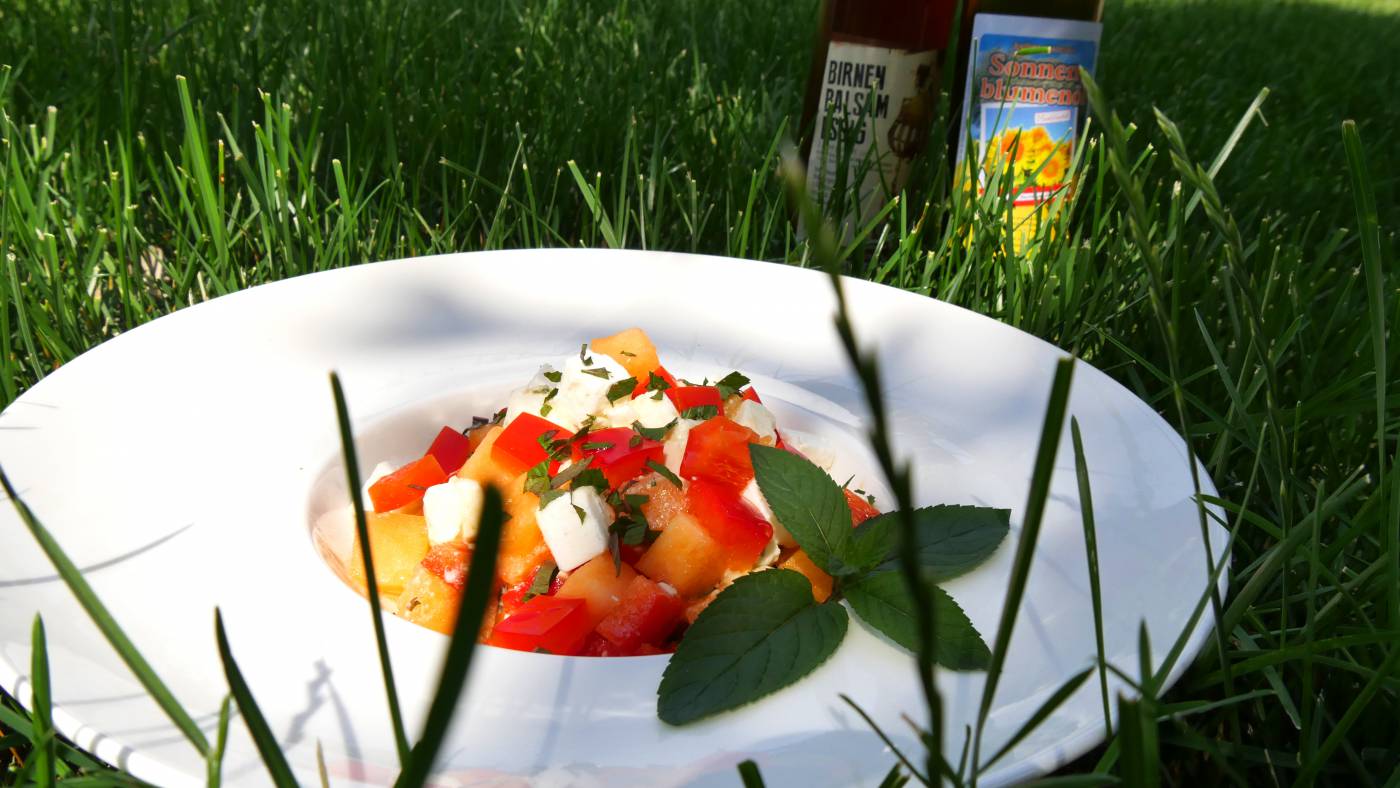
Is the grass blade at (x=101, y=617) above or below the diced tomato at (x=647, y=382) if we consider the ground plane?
above

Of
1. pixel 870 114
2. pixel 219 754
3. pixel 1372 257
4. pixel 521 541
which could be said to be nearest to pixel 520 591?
pixel 521 541

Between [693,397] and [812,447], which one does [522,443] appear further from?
[812,447]

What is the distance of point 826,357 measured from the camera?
139 cm

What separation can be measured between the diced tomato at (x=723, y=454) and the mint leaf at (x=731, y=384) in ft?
0.36

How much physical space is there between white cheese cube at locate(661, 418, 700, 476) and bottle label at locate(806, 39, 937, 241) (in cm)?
80

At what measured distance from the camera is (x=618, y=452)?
1136 millimetres

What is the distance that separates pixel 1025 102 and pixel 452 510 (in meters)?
1.25

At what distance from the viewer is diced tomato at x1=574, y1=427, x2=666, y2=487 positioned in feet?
3.71

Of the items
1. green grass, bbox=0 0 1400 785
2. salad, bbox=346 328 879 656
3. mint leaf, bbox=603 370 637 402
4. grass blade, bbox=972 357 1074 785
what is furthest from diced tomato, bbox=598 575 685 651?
grass blade, bbox=972 357 1074 785

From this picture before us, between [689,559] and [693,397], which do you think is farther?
[693,397]

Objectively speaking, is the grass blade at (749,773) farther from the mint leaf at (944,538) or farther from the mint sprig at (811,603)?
the mint leaf at (944,538)

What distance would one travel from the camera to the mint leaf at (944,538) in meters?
0.89

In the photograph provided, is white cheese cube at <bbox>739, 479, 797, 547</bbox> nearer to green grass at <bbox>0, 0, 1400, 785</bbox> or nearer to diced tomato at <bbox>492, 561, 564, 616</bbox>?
diced tomato at <bbox>492, 561, 564, 616</bbox>

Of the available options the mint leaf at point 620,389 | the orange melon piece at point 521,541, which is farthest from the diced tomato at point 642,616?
the mint leaf at point 620,389
